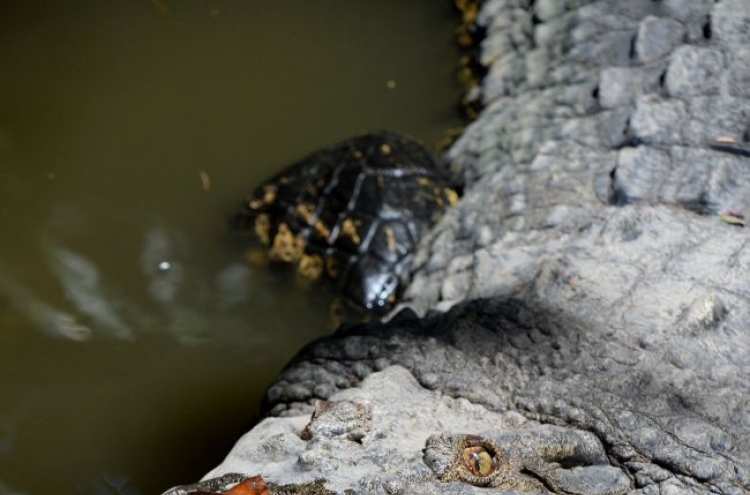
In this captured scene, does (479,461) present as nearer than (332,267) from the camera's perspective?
Yes

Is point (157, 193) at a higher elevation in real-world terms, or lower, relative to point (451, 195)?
higher

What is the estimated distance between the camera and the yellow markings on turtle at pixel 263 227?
9.96 feet

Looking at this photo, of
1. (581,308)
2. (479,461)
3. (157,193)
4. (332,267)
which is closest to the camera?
(479,461)

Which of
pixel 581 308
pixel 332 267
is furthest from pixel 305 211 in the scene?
pixel 581 308

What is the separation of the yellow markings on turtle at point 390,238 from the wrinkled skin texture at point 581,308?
9cm

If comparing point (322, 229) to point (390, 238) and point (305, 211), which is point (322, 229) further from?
point (390, 238)

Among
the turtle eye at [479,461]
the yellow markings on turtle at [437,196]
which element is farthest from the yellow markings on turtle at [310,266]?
the turtle eye at [479,461]

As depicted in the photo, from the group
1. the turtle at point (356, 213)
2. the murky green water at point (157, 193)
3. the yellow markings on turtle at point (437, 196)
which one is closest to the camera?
the murky green water at point (157, 193)

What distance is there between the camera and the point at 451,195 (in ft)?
10.1

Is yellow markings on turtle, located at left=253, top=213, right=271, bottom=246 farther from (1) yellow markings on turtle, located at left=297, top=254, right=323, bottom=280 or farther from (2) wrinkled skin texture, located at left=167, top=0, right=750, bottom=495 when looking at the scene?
(2) wrinkled skin texture, located at left=167, top=0, right=750, bottom=495

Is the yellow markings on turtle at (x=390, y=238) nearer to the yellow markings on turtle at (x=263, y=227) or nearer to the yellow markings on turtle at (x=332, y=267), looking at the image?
the yellow markings on turtle at (x=332, y=267)

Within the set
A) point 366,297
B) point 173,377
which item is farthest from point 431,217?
point 173,377

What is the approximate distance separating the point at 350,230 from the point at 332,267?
0.41 ft

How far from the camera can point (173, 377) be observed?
8.87 ft
